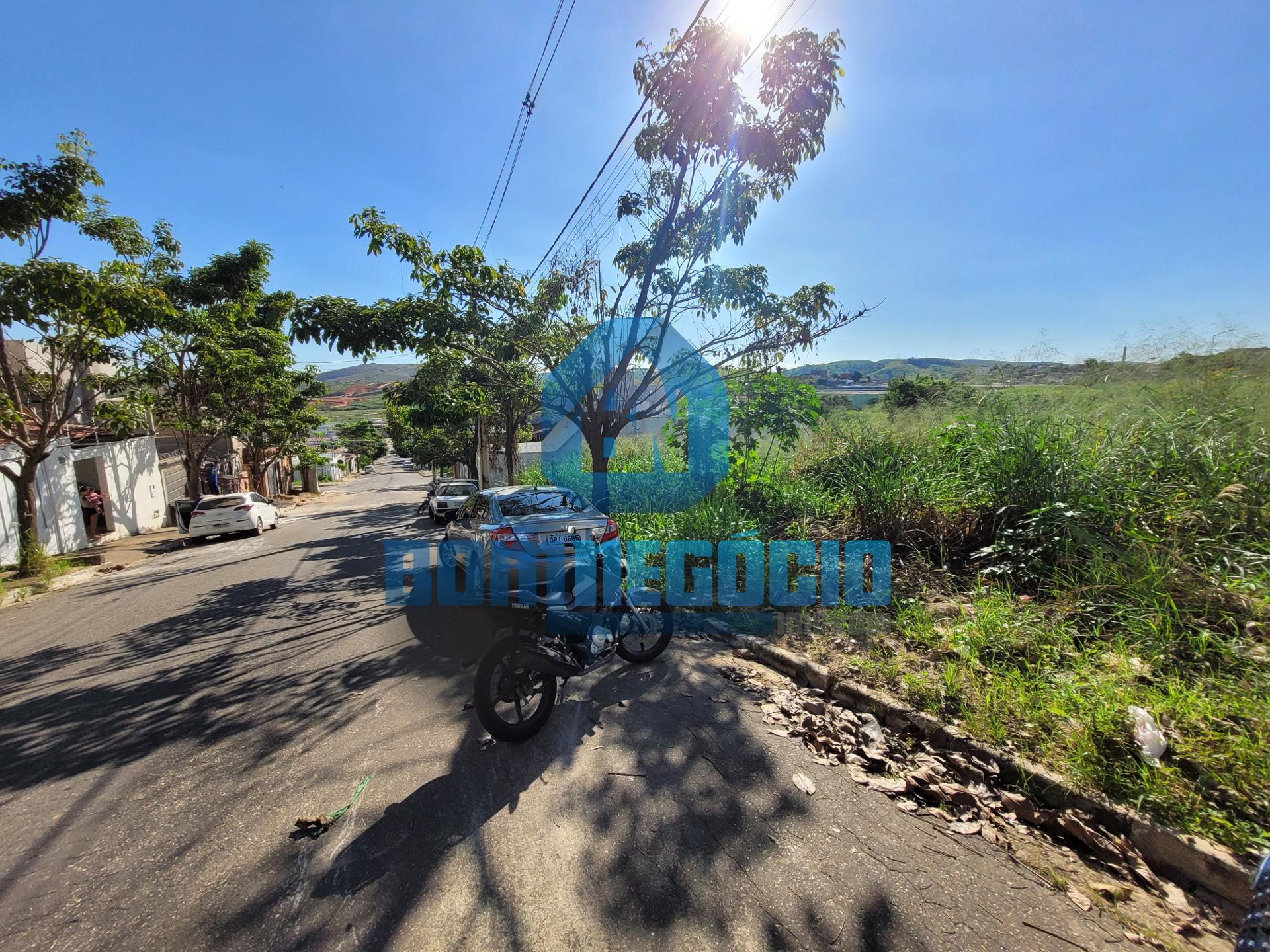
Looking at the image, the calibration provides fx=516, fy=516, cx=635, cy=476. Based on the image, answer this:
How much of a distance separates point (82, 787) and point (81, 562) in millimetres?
10810

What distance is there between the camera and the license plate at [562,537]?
5.58 metres

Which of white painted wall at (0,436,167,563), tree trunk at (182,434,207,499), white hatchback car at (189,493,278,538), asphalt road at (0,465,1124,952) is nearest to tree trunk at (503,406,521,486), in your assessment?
white hatchback car at (189,493,278,538)

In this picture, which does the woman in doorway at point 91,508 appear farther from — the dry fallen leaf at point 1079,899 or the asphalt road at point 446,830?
the dry fallen leaf at point 1079,899

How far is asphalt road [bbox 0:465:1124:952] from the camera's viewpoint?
2.02 meters

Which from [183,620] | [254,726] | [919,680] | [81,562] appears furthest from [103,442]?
[919,680]

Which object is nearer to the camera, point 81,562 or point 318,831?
point 318,831

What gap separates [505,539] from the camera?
5.68 metres

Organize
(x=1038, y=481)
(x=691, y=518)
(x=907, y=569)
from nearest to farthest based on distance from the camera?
Result: 1. (x=1038, y=481)
2. (x=907, y=569)
3. (x=691, y=518)

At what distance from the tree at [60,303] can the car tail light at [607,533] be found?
8.08 metres

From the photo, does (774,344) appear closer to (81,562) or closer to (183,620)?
(183,620)

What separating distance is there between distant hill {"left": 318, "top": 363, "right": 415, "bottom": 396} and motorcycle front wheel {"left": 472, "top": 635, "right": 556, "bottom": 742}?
796 centimetres

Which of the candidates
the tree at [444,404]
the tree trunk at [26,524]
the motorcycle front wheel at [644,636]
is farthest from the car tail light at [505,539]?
the tree trunk at [26,524]

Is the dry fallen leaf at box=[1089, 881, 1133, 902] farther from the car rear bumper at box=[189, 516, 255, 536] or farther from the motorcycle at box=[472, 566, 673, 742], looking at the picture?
the car rear bumper at box=[189, 516, 255, 536]

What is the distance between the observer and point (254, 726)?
363 centimetres
